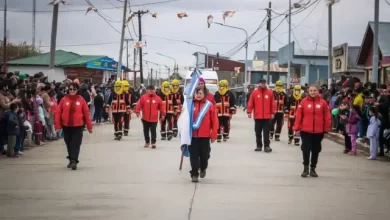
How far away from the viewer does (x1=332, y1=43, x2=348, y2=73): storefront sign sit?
152 feet

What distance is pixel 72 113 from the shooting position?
1525 cm

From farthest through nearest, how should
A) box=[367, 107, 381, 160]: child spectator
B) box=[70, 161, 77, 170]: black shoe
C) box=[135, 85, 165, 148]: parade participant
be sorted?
box=[135, 85, 165, 148]: parade participant
box=[367, 107, 381, 160]: child spectator
box=[70, 161, 77, 170]: black shoe

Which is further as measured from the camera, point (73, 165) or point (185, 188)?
point (73, 165)

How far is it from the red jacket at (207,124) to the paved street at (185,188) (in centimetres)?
87

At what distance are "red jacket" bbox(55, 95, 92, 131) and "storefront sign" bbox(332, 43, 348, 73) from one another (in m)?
33.0

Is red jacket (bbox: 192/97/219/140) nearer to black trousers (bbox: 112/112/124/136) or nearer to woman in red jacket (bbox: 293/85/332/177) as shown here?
woman in red jacket (bbox: 293/85/332/177)

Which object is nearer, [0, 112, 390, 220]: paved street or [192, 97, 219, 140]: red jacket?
[0, 112, 390, 220]: paved street

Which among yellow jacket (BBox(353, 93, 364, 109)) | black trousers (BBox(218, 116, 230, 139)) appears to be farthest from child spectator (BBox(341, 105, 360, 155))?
black trousers (BBox(218, 116, 230, 139))

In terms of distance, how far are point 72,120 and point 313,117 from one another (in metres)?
5.09

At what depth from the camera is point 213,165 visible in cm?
1595

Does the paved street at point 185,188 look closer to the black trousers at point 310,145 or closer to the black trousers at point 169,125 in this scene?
the black trousers at point 310,145

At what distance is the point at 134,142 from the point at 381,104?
26.7 feet

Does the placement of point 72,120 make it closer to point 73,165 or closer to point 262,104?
point 73,165

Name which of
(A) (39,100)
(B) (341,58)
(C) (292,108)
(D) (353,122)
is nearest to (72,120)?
(A) (39,100)
